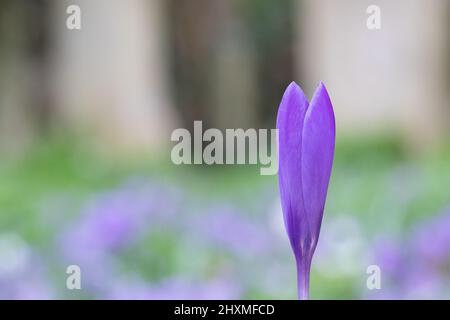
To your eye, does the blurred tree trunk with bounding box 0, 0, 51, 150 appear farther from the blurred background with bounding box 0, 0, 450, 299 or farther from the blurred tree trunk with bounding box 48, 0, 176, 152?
the blurred tree trunk with bounding box 48, 0, 176, 152

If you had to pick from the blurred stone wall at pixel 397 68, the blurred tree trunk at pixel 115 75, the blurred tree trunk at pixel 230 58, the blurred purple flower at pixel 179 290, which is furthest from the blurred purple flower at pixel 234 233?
the blurred tree trunk at pixel 230 58

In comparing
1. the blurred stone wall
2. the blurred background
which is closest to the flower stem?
the blurred background

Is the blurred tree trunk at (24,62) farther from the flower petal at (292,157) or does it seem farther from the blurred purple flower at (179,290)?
the flower petal at (292,157)

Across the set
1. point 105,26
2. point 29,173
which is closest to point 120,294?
point 29,173

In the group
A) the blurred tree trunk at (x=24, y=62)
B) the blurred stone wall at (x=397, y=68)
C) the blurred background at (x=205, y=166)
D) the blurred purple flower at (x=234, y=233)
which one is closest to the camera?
the blurred background at (x=205, y=166)

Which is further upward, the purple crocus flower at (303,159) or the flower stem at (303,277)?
the purple crocus flower at (303,159)

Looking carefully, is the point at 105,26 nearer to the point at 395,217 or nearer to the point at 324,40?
the point at 324,40

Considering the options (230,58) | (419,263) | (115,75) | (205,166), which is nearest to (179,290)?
(419,263)
